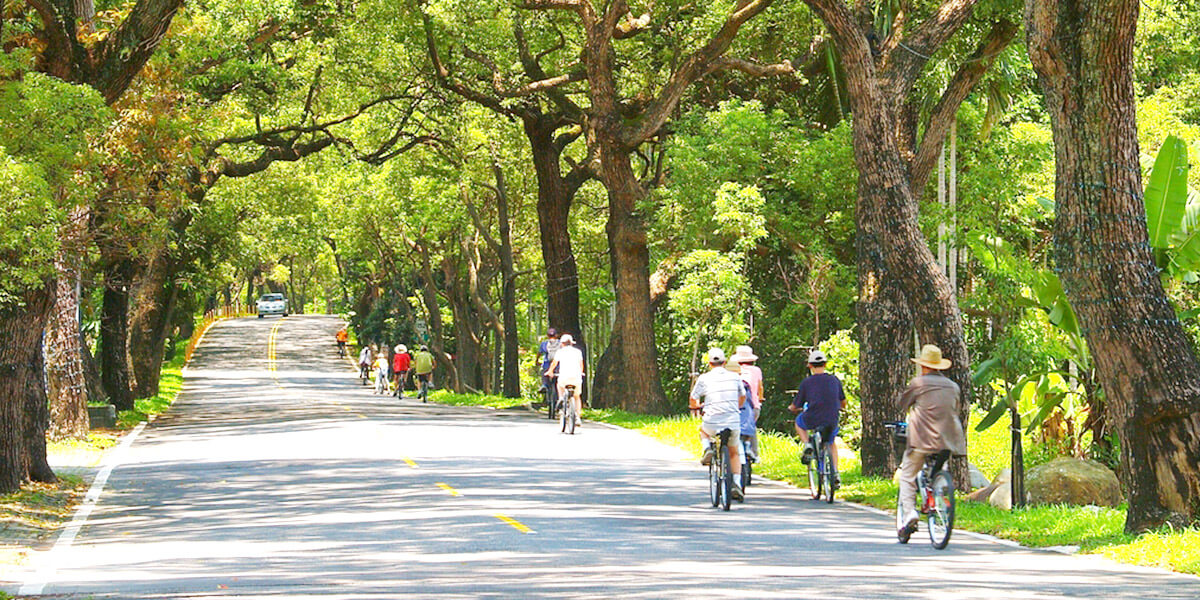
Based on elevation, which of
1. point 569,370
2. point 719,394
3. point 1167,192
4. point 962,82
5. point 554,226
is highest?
point 554,226

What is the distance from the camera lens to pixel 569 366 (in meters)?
29.4

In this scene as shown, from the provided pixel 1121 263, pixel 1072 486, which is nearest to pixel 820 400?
pixel 1072 486

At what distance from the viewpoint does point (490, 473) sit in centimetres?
2184

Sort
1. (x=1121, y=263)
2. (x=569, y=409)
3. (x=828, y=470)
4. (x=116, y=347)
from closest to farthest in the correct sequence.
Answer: (x=1121, y=263) < (x=828, y=470) < (x=569, y=409) < (x=116, y=347)

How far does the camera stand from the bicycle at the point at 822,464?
61.5ft

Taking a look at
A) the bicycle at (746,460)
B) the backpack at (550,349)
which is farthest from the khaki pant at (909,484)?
the backpack at (550,349)

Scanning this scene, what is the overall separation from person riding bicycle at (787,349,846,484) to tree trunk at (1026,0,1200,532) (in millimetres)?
4063

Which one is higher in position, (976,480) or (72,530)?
(976,480)

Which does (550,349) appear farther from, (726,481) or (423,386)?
(726,481)

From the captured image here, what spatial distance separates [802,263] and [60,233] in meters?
18.5

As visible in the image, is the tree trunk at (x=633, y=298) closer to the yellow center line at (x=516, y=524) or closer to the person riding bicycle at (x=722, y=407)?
the person riding bicycle at (x=722, y=407)

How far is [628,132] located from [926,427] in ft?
68.4

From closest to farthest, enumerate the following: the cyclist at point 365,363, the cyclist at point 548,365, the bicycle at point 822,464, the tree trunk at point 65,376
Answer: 1. the bicycle at point 822,464
2. the tree trunk at point 65,376
3. the cyclist at point 548,365
4. the cyclist at point 365,363

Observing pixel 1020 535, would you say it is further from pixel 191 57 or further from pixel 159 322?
pixel 159 322
